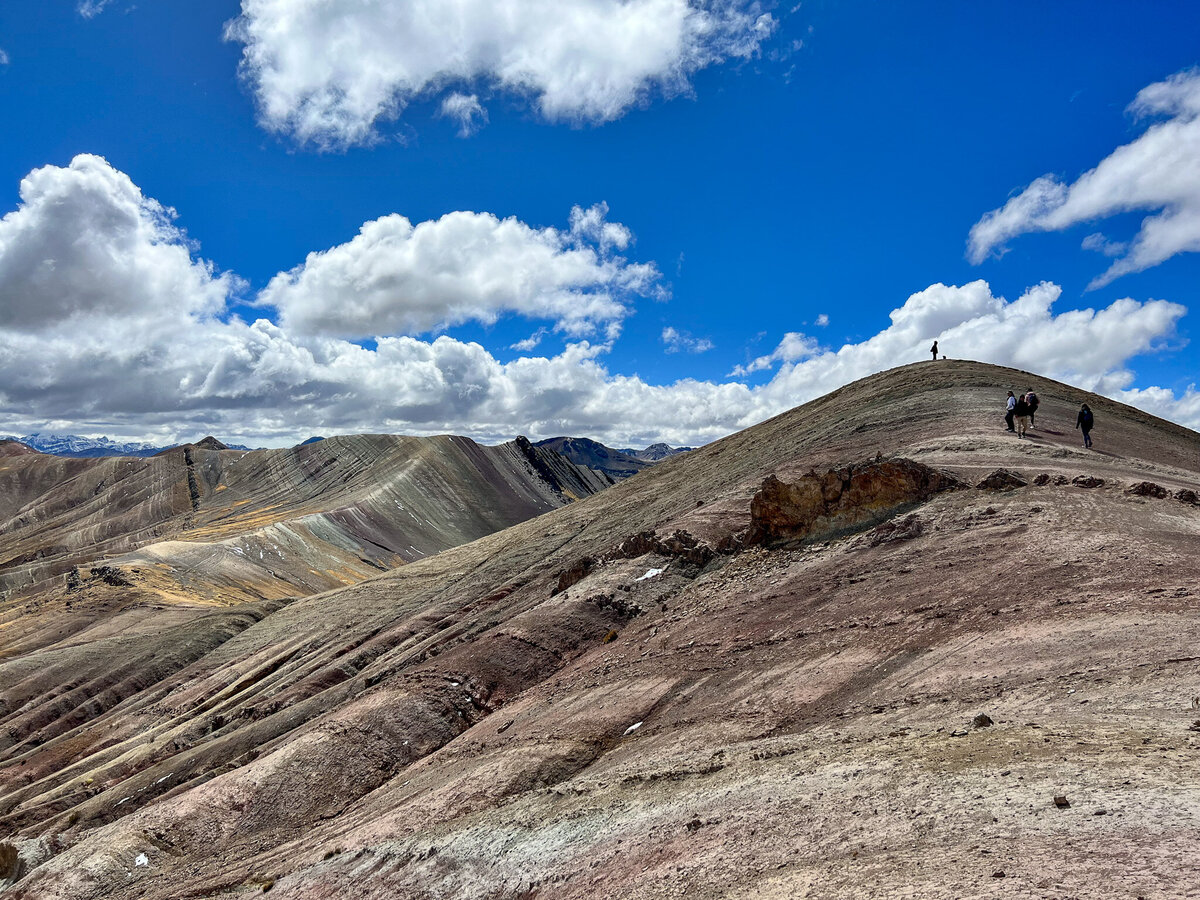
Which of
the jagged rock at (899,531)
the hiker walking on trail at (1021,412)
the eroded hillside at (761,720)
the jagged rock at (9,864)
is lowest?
the jagged rock at (9,864)

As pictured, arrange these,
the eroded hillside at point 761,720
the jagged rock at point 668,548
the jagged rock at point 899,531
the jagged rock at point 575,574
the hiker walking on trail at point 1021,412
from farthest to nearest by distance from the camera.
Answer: the jagged rock at point 575,574 → the hiker walking on trail at point 1021,412 → the jagged rock at point 668,548 → the jagged rock at point 899,531 → the eroded hillside at point 761,720

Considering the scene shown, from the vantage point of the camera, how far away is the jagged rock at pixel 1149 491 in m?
18.0

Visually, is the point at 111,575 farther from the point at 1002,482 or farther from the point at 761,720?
the point at 1002,482

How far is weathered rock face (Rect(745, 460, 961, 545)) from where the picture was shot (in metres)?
20.9

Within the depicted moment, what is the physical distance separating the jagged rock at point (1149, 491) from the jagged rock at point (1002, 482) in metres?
2.50

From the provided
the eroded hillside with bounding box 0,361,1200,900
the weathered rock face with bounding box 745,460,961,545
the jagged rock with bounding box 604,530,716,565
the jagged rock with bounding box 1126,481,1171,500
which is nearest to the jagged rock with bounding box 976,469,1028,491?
the eroded hillside with bounding box 0,361,1200,900

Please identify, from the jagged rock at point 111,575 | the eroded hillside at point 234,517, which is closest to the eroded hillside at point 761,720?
the jagged rock at point 111,575

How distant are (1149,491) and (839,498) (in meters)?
7.92

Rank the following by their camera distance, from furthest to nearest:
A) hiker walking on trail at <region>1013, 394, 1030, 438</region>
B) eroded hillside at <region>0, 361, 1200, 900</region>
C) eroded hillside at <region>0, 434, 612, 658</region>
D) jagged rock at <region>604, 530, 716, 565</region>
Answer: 1. eroded hillside at <region>0, 434, 612, 658</region>
2. hiker walking on trail at <region>1013, 394, 1030, 438</region>
3. jagged rock at <region>604, 530, 716, 565</region>
4. eroded hillside at <region>0, 361, 1200, 900</region>

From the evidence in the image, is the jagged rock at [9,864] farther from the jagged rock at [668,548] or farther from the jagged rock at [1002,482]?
the jagged rock at [1002,482]

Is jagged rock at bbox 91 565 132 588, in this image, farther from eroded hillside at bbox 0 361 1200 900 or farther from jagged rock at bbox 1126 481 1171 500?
jagged rock at bbox 1126 481 1171 500

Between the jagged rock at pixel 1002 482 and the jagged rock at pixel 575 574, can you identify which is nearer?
the jagged rock at pixel 1002 482

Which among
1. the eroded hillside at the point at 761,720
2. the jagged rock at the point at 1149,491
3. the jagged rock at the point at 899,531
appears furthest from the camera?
the jagged rock at the point at 899,531

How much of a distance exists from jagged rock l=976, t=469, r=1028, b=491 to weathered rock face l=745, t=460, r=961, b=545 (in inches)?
32.6
